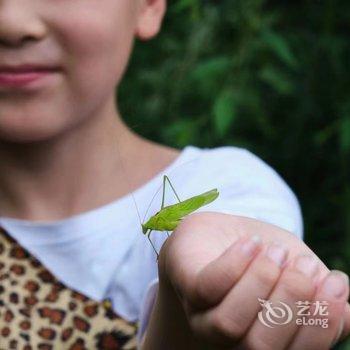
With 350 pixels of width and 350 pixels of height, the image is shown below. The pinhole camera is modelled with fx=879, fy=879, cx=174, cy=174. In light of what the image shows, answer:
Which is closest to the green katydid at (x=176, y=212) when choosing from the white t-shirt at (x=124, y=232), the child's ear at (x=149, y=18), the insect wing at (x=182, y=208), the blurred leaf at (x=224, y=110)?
the insect wing at (x=182, y=208)

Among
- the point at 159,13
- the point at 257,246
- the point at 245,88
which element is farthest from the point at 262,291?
the point at 245,88

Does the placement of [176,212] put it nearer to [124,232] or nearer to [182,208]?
[182,208]

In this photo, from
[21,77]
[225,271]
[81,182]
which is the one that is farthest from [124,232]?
[225,271]

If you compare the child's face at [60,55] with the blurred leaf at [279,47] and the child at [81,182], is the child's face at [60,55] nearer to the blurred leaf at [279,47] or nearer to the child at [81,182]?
the child at [81,182]

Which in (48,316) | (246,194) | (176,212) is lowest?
(48,316)

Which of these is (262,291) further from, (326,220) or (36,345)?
(326,220)

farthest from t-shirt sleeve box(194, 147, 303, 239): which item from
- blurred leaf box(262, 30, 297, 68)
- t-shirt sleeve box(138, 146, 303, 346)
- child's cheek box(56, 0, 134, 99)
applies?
blurred leaf box(262, 30, 297, 68)

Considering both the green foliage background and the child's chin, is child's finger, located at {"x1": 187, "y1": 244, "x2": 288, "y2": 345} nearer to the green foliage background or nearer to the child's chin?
the child's chin
